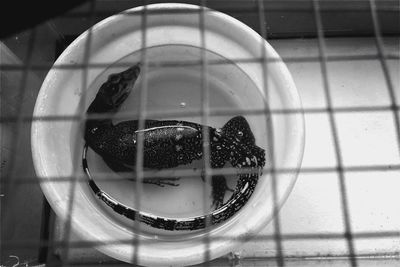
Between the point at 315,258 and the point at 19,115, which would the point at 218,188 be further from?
the point at 19,115

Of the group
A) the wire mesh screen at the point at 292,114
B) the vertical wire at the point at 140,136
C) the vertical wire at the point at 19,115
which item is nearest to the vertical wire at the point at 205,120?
the wire mesh screen at the point at 292,114

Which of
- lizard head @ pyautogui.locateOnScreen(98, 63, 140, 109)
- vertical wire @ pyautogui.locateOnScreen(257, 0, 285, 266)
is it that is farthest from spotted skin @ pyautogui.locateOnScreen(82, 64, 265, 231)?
vertical wire @ pyautogui.locateOnScreen(257, 0, 285, 266)

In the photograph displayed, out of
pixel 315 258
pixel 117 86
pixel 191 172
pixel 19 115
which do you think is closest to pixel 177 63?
pixel 117 86

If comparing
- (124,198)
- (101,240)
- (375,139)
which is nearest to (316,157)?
(375,139)

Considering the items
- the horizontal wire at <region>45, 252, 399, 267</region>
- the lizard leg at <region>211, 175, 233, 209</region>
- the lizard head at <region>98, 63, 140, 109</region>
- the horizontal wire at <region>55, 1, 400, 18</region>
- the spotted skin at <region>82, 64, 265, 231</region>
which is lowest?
the horizontal wire at <region>45, 252, 399, 267</region>

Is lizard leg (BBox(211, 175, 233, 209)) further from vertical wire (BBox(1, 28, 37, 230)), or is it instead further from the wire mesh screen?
vertical wire (BBox(1, 28, 37, 230))

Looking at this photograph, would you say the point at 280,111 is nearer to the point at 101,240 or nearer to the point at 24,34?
the point at 101,240
